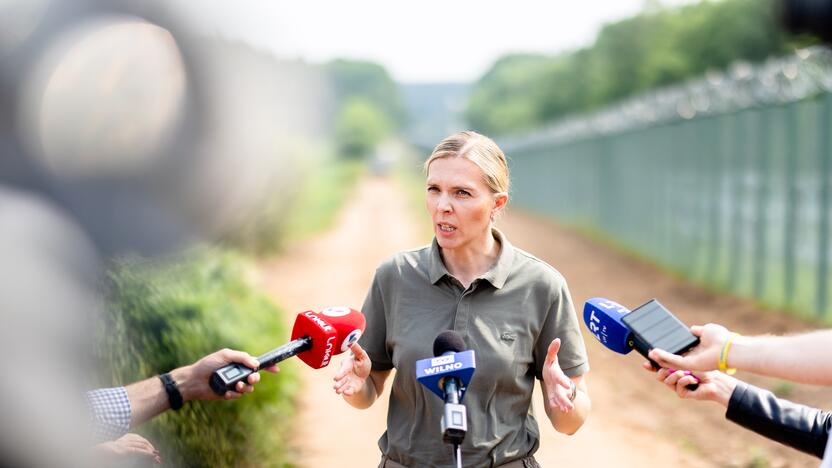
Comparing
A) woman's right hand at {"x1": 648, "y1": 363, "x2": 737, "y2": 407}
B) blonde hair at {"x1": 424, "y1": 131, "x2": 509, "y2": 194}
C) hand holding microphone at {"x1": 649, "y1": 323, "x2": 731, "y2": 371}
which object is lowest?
woman's right hand at {"x1": 648, "y1": 363, "x2": 737, "y2": 407}

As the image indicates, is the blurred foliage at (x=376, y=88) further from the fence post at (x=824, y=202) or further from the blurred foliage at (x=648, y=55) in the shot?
the fence post at (x=824, y=202)

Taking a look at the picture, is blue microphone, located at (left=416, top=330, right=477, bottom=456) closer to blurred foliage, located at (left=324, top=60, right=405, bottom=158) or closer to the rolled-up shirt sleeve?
the rolled-up shirt sleeve

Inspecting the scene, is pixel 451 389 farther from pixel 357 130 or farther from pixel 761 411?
pixel 357 130

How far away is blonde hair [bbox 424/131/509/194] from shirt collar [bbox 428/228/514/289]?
21cm

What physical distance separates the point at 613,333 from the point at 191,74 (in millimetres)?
1936

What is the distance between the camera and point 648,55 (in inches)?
2694

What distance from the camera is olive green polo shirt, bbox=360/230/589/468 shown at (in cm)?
303

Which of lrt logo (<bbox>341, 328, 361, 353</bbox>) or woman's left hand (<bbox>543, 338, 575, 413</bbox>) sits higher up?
lrt logo (<bbox>341, 328, 361, 353</bbox>)

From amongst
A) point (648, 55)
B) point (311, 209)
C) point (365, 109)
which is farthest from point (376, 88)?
point (311, 209)

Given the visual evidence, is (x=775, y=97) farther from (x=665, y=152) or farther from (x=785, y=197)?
(x=665, y=152)

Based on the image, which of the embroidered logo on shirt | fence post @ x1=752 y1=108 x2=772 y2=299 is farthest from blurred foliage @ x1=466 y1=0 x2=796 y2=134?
the embroidered logo on shirt

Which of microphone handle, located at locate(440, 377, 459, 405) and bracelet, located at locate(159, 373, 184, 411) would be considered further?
bracelet, located at locate(159, 373, 184, 411)

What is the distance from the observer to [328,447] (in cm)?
716

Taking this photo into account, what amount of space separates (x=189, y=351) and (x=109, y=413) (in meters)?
1.76
